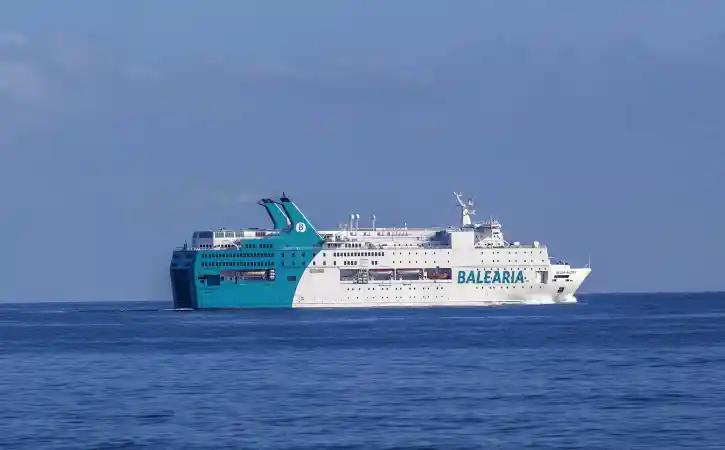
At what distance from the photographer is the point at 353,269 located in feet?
343

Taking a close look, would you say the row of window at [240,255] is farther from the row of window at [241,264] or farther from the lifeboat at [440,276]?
the lifeboat at [440,276]

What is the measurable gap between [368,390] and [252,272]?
203ft

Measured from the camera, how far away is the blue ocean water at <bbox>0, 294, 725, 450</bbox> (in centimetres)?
3231

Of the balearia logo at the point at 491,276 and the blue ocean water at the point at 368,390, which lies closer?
the blue ocean water at the point at 368,390

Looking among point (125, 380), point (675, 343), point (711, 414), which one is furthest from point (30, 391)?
point (675, 343)

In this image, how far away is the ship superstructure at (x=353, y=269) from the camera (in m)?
103

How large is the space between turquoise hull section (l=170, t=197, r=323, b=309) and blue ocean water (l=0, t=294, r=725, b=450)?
27.4 meters

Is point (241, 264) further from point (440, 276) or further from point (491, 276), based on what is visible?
point (491, 276)

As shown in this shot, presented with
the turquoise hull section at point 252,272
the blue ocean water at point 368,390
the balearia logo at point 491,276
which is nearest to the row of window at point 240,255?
the turquoise hull section at point 252,272

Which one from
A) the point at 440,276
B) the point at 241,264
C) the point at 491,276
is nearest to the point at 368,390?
the point at 241,264

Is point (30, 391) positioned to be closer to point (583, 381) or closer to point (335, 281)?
point (583, 381)

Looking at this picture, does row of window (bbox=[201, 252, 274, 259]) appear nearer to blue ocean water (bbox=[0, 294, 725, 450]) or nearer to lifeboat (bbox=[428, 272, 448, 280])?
lifeboat (bbox=[428, 272, 448, 280])

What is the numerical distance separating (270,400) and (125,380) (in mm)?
8847

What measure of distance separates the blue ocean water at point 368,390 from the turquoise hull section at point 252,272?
27383 mm
